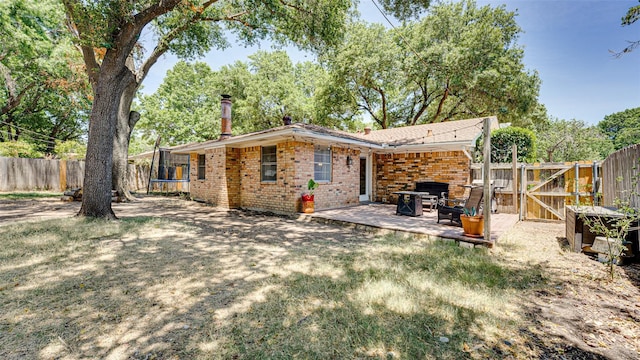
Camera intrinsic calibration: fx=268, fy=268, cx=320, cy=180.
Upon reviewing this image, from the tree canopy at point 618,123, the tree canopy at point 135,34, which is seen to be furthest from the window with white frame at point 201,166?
the tree canopy at point 618,123

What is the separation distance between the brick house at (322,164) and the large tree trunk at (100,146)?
357 cm

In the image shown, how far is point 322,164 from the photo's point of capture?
31.2 feet

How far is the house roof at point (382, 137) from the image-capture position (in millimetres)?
8164

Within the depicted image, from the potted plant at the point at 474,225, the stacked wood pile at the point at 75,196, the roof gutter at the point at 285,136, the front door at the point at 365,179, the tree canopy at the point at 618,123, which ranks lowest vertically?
the potted plant at the point at 474,225

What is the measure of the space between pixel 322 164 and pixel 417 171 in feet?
13.8

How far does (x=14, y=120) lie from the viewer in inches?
826

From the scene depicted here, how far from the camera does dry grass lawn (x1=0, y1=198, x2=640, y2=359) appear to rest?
2.18m

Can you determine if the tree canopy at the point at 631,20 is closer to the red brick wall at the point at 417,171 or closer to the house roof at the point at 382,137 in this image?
the house roof at the point at 382,137

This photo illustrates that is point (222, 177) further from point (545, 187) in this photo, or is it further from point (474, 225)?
point (545, 187)

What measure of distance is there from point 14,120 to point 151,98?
9583 millimetres

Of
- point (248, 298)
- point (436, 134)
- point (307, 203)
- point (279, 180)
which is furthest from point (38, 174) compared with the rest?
point (436, 134)

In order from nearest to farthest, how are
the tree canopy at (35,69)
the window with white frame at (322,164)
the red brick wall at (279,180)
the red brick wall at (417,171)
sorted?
the red brick wall at (279,180)
the window with white frame at (322,164)
the red brick wall at (417,171)
the tree canopy at (35,69)

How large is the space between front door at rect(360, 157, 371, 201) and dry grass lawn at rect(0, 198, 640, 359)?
6.41 meters

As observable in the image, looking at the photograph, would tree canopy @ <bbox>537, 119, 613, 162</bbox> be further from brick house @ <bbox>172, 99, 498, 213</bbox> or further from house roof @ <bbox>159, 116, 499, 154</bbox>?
brick house @ <bbox>172, 99, 498, 213</bbox>
